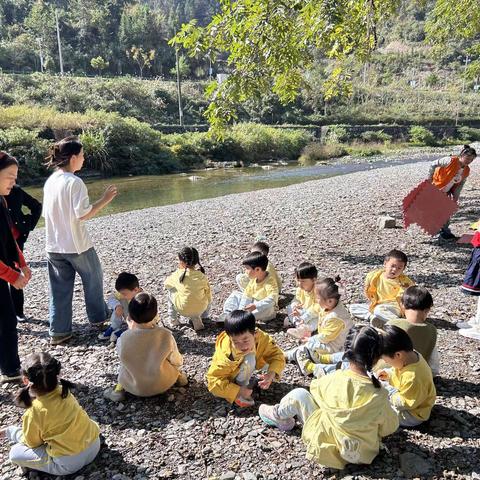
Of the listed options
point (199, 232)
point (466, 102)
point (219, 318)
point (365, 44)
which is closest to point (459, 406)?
point (219, 318)

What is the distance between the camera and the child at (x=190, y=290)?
17.3 feet

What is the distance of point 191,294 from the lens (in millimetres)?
5250

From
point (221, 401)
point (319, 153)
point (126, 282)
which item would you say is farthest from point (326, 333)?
point (319, 153)

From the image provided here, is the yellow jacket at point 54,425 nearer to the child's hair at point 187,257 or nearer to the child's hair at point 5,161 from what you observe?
the child's hair at point 5,161

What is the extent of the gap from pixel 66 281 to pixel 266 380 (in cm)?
259

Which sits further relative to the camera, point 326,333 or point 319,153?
point 319,153

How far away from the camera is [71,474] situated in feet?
10.4

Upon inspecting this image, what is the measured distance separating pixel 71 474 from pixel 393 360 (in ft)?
8.22

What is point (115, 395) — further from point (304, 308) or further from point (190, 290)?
point (304, 308)

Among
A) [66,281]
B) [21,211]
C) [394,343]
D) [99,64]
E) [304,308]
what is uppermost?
[99,64]

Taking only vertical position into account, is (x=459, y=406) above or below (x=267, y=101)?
below

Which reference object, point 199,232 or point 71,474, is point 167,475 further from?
point 199,232

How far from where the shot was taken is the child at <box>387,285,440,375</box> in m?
3.92

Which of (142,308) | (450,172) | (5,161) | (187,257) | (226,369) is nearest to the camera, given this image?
(226,369)
